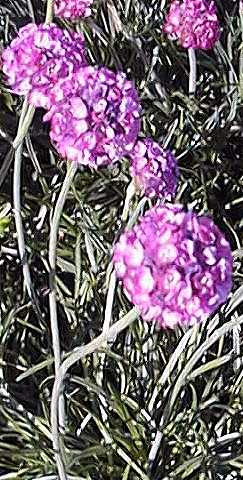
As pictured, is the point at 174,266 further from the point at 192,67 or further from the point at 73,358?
the point at 192,67

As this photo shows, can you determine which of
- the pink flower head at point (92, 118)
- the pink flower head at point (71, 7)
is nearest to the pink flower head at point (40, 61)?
the pink flower head at point (92, 118)

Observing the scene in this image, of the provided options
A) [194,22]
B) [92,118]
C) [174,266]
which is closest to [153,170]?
[92,118]

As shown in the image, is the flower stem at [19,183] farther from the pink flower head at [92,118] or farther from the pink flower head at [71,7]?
the pink flower head at [71,7]

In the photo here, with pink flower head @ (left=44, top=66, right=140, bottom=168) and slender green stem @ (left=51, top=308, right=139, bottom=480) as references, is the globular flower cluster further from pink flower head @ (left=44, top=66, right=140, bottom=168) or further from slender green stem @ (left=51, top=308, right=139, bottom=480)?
slender green stem @ (left=51, top=308, right=139, bottom=480)

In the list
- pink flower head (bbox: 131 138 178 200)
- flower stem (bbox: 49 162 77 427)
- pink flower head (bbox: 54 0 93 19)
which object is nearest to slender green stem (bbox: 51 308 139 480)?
flower stem (bbox: 49 162 77 427)

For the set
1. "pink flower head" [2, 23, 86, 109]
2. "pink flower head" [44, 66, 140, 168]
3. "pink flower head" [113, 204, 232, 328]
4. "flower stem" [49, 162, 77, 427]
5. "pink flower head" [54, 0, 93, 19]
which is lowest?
"pink flower head" [113, 204, 232, 328]
